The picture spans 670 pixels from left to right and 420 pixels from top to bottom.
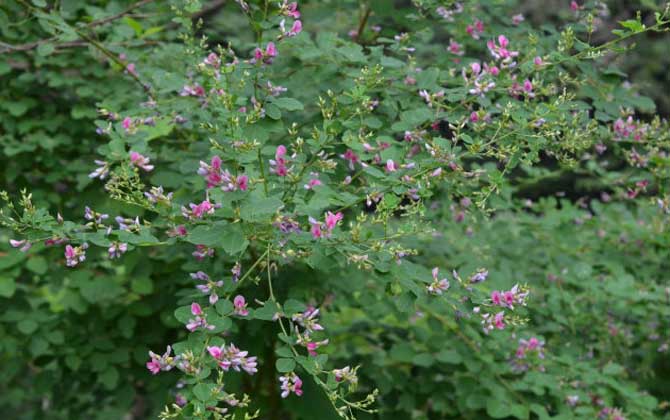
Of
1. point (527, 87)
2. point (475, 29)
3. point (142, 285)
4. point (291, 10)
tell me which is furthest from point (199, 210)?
point (475, 29)

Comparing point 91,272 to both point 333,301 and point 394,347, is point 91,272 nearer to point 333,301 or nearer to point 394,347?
point 333,301

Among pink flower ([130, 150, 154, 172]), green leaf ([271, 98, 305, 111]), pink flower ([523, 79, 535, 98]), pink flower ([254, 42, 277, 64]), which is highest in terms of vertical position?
pink flower ([254, 42, 277, 64])

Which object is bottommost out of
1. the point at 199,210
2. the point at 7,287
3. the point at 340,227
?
the point at 7,287

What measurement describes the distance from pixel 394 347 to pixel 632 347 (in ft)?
4.07

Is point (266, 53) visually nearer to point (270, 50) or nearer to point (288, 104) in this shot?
point (270, 50)

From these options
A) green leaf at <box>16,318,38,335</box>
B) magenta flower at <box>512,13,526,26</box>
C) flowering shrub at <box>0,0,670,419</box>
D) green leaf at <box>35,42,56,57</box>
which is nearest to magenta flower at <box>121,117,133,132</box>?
flowering shrub at <box>0,0,670,419</box>

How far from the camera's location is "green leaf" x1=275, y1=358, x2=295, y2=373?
1.71 metres

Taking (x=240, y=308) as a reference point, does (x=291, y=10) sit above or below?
above

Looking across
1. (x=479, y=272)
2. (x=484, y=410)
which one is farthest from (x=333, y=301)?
(x=479, y=272)

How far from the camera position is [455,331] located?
9.77 feet

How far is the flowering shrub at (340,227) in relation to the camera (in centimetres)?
182

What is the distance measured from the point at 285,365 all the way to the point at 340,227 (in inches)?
30.3

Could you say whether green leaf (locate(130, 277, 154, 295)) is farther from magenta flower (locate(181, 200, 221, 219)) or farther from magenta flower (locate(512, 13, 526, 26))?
magenta flower (locate(512, 13, 526, 26))

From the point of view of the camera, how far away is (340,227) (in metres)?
2.42
